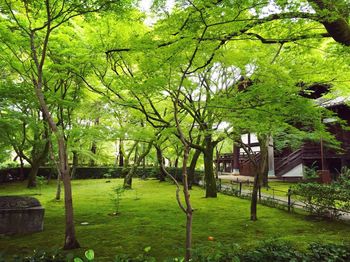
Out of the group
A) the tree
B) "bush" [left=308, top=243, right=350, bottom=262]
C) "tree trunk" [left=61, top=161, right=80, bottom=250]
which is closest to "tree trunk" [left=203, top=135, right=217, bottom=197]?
the tree

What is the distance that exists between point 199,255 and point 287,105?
6.01 meters

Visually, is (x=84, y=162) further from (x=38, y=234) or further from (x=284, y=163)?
(x=38, y=234)

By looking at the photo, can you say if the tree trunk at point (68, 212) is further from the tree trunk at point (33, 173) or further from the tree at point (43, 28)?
the tree trunk at point (33, 173)

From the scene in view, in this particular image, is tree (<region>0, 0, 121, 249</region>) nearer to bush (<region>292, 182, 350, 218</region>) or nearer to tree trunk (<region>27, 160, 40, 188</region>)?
bush (<region>292, 182, 350, 218</region>)

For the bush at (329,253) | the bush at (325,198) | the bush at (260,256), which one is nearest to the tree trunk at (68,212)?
the bush at (260,256)

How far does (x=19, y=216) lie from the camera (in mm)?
9438

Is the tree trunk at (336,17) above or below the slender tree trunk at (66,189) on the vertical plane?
above

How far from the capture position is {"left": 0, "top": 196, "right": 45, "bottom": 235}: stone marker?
9.20 meters

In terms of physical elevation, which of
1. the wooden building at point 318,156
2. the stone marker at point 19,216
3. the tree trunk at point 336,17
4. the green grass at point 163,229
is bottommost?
the green grass at point 163,229

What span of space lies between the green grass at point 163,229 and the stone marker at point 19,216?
369mm

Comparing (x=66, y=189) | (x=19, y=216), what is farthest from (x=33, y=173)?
(x=66, y=189)

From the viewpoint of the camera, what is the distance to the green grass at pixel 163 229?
8.06m

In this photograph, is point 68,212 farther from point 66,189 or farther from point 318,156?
point 318,156

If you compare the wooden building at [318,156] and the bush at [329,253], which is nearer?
the bush at [329,253]
